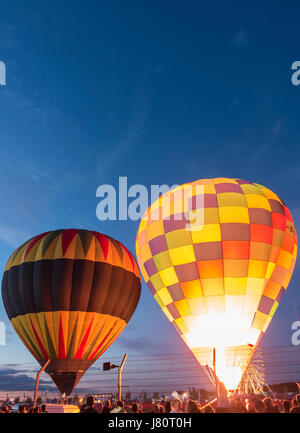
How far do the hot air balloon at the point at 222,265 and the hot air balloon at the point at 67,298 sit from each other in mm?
2267

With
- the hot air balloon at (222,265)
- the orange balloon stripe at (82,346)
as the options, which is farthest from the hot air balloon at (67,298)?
the hot air balloon at (222,265)

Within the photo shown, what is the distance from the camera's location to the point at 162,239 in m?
17.9

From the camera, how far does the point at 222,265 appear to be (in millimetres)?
16297

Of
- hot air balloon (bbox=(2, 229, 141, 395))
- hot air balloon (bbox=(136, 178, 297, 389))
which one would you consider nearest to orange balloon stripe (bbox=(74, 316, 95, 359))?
hot air balloon (bbox=(2, 229, 141, 395))

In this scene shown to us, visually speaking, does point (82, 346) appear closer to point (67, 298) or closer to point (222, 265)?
point (67, 298)

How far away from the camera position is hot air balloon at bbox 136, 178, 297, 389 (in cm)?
1572

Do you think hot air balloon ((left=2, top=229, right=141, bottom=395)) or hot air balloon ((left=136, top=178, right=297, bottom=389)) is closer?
hot air balloon ((left=136, top=178, right=297, bottom=389))

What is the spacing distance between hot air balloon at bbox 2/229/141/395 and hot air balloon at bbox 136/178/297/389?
227 cm

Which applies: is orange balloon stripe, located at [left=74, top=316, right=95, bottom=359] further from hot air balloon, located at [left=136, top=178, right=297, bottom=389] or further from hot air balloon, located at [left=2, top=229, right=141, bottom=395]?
hot air balloon, located at [left=136, top=178, right=297, bottom=389]

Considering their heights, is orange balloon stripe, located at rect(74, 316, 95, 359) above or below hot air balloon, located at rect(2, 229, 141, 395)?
below

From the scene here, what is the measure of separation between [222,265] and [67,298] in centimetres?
734

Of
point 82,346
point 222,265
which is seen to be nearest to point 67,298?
point 82,346
